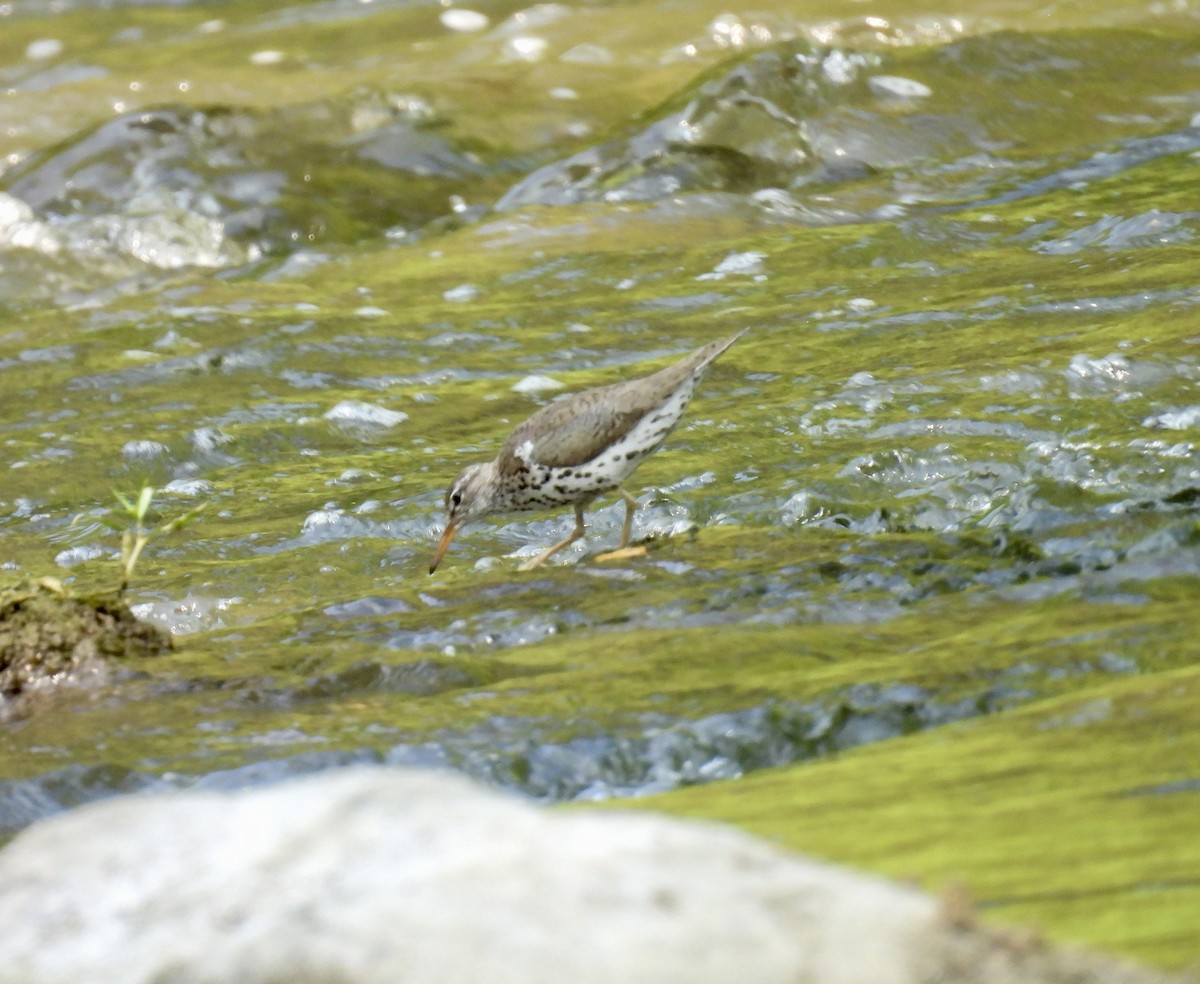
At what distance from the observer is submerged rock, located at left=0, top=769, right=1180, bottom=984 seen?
2.90 meters

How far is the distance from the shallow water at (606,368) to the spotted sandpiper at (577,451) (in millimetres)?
365

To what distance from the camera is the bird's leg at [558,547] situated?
318 inches

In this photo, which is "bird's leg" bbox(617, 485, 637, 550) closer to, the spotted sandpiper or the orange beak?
the spotted sandpiper

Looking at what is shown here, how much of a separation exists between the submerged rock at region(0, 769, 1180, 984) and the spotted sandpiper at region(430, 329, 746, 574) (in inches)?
177

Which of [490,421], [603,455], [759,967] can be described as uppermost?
[759,967]

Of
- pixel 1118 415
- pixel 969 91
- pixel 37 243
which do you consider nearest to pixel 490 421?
pixel 1118 415

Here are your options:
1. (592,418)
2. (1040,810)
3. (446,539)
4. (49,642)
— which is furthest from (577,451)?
(1040,810)

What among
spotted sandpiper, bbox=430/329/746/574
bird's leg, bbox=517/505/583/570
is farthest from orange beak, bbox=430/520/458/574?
bird's leg, bbox=517/505/583/570

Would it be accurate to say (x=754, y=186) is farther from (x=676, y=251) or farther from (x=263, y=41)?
(x=263, y=41)

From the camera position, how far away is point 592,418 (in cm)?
814

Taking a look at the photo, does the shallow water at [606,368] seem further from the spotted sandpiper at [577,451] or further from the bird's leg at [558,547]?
the spotted sandpiper at [577,451]

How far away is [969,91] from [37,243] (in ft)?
25.8

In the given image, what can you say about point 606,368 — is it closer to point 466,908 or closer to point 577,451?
point 577,451

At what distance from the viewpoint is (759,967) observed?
9.39 ft
